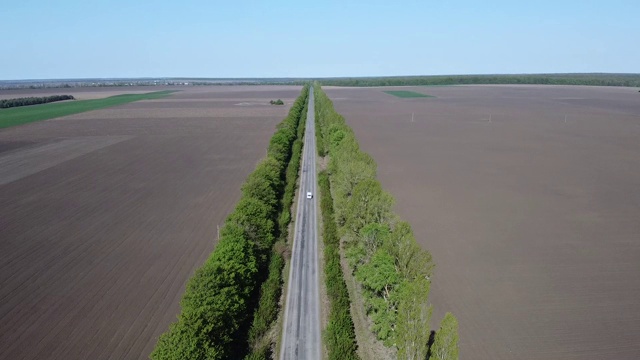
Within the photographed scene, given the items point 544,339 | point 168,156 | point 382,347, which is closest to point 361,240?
point 382,347

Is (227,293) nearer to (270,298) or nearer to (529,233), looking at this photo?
(270,298)

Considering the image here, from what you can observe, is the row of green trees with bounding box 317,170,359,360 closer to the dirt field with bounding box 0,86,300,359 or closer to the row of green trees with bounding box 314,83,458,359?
the row of green trees with bounding box 314,83,458,359

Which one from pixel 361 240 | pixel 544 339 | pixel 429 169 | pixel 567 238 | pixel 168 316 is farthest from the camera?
pixel 429 169

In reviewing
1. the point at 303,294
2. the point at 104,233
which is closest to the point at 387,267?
the point at 303,294

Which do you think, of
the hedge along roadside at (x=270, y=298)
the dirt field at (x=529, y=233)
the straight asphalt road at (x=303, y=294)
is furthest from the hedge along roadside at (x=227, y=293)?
the dirt field at (x=529, y=233)

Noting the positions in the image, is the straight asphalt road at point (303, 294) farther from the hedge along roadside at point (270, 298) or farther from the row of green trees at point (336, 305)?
the row of green trees at point (336, 305)

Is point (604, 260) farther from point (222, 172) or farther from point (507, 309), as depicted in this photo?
point (222, 172)
